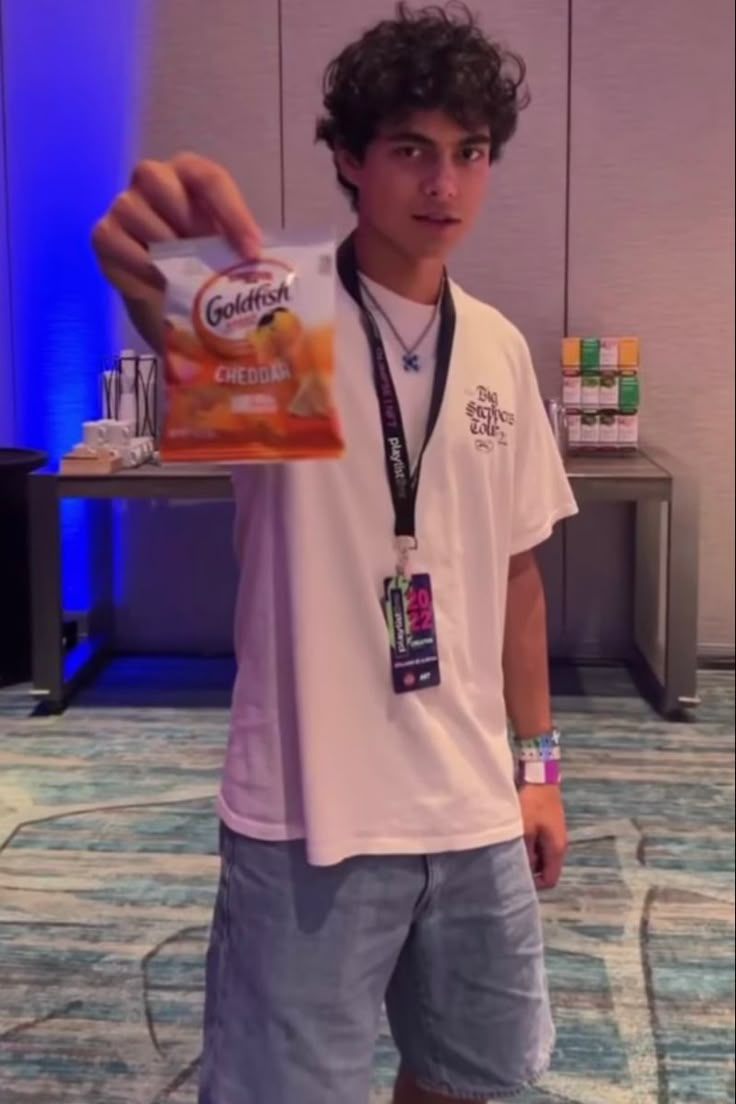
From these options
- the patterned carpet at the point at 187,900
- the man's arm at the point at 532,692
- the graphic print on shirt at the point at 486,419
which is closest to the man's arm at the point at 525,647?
the man's arm at the point at 532,692

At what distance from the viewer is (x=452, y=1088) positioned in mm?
1107

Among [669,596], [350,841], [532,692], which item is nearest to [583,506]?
[669,596]

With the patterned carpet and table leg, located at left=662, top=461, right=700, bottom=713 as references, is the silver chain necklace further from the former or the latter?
the patterned carpet

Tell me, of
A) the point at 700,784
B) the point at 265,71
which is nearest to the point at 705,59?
the point at 265,71

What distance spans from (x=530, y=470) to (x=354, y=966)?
41 centimetres

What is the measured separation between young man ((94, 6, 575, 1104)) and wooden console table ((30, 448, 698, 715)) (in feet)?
0.86

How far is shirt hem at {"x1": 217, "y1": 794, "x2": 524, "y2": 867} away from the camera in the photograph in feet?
3.22

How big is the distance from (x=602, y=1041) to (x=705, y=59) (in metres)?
1.14

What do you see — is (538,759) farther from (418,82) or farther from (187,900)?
(187,900)

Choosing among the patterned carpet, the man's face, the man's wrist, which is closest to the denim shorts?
the man's wrist

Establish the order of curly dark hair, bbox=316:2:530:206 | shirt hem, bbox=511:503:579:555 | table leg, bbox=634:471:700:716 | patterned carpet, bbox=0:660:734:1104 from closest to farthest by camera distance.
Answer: curly dark hair, bbox=316:2:530:206 < shirt hem, bbox=511:503:579:555 < table leg, bbox=634:471:700:716 < patterned carpet, bbox=0:660:734:1104

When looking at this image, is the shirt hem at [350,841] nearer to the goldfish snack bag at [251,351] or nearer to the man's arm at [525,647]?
the man's arm at [525,647]

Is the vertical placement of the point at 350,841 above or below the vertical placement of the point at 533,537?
below

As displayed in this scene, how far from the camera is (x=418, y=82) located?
1011 mm
